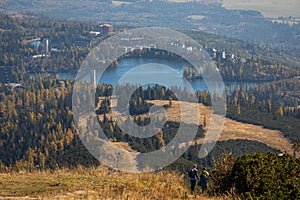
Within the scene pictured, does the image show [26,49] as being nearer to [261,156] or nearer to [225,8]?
[261,156]

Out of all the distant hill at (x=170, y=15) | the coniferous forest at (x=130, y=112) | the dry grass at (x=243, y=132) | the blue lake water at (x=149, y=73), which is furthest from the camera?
the distant hill at (x=170, y=15)

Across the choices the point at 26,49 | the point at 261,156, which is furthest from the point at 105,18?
the point at 261,156

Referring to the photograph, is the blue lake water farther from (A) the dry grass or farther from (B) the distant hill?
(B) the distant hill

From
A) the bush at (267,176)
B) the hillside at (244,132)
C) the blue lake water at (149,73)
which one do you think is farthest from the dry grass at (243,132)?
the bush at (267,176)

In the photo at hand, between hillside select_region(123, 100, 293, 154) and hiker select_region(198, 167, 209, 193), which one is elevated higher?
hiker select_region(198, 167, 209, 193)

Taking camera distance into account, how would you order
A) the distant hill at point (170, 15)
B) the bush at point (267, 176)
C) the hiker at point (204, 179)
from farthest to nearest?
the distant hill at point (170, 15) → the hiker at point (204, 179) → the bush at point (267, 176)

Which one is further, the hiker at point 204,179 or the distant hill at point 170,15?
the distant hill at point 170,15

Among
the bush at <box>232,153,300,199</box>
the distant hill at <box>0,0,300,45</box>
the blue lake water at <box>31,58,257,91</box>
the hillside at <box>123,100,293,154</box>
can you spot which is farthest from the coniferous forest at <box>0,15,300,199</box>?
→ the distant hill at <box>0,0,300,45</box>

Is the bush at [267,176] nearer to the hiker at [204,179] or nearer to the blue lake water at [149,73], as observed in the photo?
the hiker at [204,179]

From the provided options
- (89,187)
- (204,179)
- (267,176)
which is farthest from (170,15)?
(267,176)
